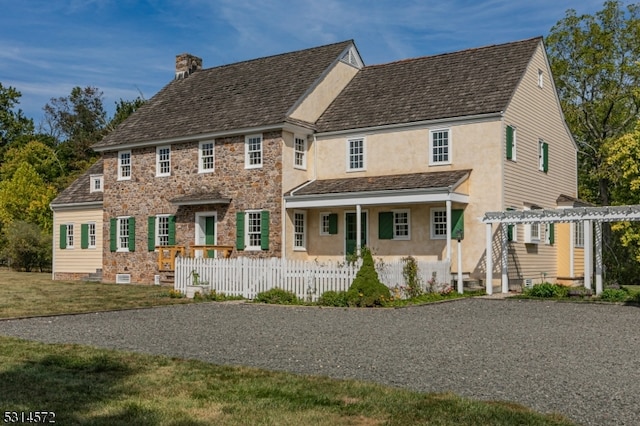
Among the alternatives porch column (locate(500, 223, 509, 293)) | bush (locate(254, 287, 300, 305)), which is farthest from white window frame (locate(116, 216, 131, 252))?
porch column (locate(500, 223, 509, 293))

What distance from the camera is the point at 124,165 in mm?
30312

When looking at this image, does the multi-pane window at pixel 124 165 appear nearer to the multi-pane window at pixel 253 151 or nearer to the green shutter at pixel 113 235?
the green shutter at pixel 113 235

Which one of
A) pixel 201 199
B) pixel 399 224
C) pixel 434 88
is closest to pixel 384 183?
pixel 399 224

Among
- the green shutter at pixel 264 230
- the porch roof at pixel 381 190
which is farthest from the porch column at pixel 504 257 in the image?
the green shutter at pixel 264 230

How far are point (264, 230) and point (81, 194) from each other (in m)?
12.9

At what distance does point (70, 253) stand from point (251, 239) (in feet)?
39.3

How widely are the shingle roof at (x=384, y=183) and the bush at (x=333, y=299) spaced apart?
17.6 feet

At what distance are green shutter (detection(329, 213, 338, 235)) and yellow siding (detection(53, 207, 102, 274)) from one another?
40.1ft

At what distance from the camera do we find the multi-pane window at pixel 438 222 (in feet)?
78.6

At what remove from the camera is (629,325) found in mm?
13891

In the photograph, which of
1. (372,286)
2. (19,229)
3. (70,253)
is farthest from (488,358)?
(19,229)

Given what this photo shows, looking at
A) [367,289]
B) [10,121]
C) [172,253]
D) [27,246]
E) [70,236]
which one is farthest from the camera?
[10,121]

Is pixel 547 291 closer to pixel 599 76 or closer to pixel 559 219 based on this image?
pixel 559 219

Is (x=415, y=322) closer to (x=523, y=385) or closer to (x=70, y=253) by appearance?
(x=523, y=385)
